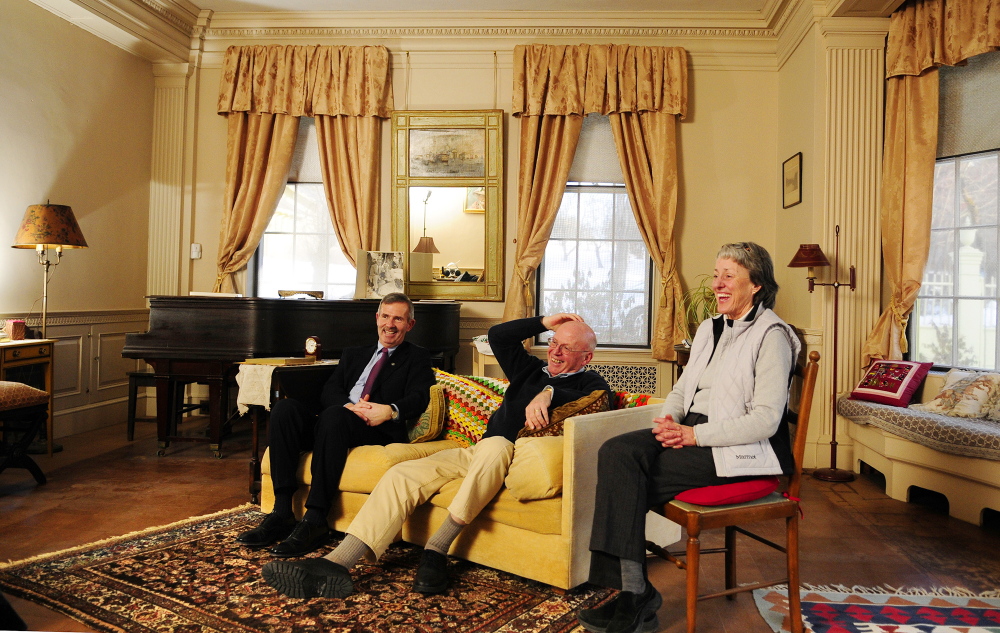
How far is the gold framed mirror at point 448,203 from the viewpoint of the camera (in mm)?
6117

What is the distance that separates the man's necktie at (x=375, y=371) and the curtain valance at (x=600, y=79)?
3.23 metres

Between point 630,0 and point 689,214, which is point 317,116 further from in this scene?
point 689,214

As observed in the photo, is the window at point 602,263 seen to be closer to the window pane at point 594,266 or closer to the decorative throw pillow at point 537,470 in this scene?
the window pane at point 594,266

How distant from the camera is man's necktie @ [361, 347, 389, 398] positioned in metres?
3.38

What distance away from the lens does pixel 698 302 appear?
19.4 ft

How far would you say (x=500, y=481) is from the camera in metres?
2.70

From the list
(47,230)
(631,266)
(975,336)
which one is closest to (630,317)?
(631,266)

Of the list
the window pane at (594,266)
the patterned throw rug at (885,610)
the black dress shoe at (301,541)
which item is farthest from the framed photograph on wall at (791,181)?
the black dress shoe at (301,541)

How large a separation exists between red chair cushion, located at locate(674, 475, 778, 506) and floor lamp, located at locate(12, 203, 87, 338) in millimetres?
4484

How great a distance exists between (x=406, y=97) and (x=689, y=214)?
2.60 metres

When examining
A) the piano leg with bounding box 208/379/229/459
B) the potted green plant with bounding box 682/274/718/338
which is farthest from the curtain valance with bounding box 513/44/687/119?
the piano leg with bounding box 208/379/229/459

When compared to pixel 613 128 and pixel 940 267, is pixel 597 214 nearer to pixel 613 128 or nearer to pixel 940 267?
pixel 613 128

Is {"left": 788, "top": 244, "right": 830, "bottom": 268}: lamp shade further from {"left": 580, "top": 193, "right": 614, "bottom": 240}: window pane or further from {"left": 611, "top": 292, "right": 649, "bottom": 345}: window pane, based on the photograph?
{"left": 580, "top": 193, "right": 614, "bottom": 240}: window pane

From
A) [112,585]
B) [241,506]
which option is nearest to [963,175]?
[241,506]
